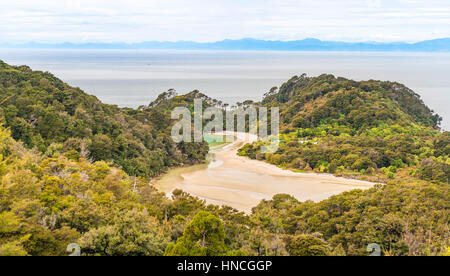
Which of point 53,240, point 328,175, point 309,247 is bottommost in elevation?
point 328,175

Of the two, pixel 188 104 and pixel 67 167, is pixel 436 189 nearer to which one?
pixel 67 167

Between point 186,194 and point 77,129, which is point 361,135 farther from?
point 77,129

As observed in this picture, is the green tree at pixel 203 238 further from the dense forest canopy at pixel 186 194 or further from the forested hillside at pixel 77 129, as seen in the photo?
the forested hillside at pixel 77 129

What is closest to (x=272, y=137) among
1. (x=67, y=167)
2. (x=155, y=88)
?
(x=67, y=167)

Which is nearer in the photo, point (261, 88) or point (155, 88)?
point (155, 88)

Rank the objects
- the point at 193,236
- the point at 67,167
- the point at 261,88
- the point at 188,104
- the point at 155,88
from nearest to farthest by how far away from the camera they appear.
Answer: the point at 193,236, the point at 67,167, the point at 188,104, the point at 155,88, the point at 261,88

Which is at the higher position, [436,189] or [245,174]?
[436,189]

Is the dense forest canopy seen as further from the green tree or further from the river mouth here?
the river mouth
